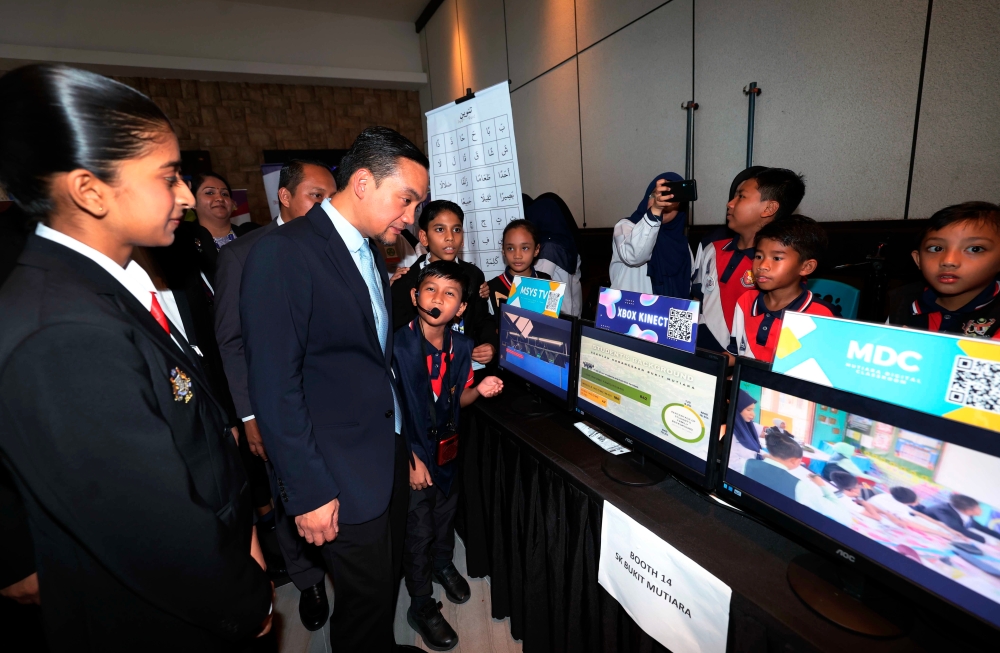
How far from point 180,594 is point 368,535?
57 cm

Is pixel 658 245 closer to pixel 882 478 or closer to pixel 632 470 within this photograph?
pixel 632 470

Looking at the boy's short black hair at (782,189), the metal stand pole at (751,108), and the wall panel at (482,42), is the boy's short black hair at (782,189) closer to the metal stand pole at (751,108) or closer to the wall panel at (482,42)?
the metal stand pole at (751,108)

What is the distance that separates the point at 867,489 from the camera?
77 centimetres

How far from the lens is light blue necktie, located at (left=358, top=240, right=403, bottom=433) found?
1279mm

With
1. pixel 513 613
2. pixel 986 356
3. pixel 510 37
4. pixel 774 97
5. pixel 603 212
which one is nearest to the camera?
pixel 986 356

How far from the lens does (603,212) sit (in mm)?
3900

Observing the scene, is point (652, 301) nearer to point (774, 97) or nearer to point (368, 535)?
point (368, 535)

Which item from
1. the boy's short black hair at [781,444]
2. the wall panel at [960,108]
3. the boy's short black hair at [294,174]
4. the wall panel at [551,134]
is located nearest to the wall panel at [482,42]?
the wall panel at [551,134]

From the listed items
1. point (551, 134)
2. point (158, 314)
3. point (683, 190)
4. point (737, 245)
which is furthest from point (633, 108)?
point (158, 314)

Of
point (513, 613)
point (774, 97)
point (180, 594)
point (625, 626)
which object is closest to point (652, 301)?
point (625, 626)

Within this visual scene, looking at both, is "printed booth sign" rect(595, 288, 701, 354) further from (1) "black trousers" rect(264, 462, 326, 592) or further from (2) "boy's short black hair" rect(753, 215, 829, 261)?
(1) "black trousers" rect(264, 462, 326, 592)

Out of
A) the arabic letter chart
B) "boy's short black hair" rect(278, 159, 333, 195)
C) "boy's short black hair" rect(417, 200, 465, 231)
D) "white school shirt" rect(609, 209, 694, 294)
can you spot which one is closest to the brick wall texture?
the arabic letter chart

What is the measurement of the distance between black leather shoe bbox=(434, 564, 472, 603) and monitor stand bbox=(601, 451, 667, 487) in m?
1.08

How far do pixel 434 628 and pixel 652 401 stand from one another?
4.35 feet
